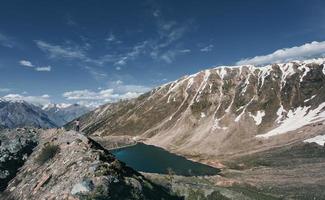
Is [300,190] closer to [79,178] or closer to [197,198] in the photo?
[197,198]

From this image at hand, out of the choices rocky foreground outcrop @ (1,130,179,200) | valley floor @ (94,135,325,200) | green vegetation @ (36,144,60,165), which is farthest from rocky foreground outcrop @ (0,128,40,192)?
valley floor @ (94,135,325,200)

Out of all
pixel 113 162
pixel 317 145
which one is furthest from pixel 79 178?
pixel 317 145

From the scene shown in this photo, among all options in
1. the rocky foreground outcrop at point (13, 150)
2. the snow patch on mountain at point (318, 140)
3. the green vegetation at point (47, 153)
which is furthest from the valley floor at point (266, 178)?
the green vegetation at point (47, 153)

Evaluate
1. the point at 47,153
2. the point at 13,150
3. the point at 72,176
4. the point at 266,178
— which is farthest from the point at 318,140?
the point at 72,176

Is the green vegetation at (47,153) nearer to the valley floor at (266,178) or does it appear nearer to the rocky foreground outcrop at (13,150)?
the rocky foreground outcrop at (13,150)

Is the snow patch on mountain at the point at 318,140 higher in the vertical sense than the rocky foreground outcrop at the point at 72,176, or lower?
lower

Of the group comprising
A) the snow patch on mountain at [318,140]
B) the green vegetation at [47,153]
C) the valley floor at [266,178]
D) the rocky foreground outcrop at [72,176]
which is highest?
the green vegetation at [47,153]

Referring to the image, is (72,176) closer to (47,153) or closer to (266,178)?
(47,153)
